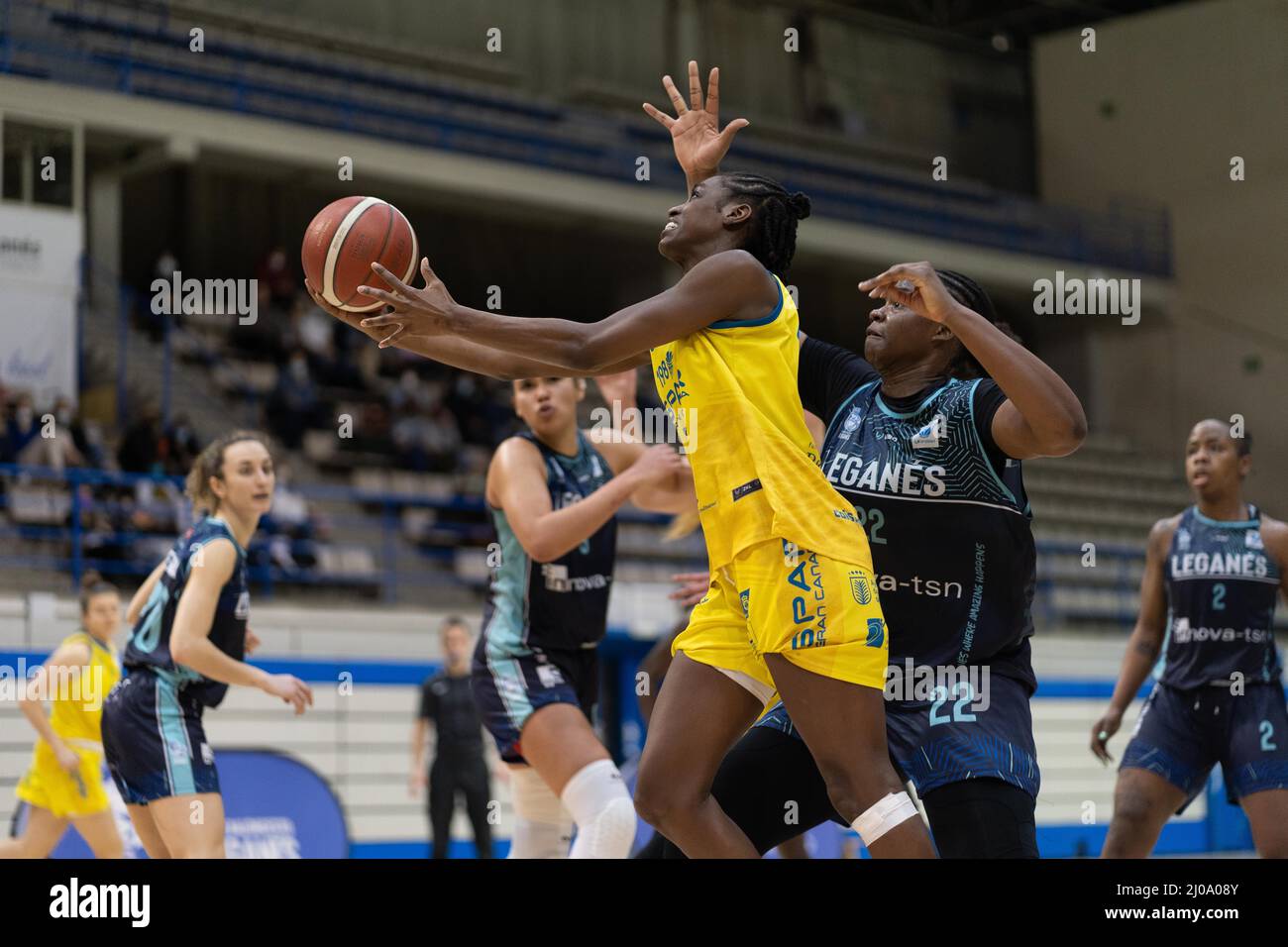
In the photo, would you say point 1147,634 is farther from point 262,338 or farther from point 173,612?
point 262,338

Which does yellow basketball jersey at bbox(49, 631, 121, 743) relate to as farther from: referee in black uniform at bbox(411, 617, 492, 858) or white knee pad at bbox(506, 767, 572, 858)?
referee in black uniform at bbox(411, 617, 492, 858)

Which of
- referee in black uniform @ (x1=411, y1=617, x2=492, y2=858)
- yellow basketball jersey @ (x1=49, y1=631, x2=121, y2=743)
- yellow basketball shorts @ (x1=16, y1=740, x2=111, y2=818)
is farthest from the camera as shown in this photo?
referee in black uniform @ (x1=411, y1=617, x2=492, y2=858)

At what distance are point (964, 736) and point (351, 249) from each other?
1935mm

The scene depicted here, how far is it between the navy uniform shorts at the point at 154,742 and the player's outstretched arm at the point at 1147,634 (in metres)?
3.38

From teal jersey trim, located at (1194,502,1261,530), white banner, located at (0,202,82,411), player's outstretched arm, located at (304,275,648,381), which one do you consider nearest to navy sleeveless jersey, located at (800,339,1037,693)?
player's outstretched arm, located at (304,275,648,381)

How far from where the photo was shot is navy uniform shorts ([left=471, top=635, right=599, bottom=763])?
562 centimetres

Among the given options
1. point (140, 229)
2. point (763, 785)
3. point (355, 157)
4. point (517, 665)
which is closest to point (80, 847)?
point (517, 665)

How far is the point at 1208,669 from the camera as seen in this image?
21.1 ft

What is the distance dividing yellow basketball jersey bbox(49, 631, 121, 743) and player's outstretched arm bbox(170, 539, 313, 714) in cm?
278

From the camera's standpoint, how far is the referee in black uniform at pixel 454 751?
11.7 meters
